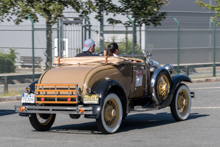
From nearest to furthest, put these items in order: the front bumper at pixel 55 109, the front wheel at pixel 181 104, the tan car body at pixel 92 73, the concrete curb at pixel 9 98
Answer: the front bumper at pixel 55 109 < the tan car body at pixel 92 73 < the front wheel at pixel 181 104 < the concrete curb at pixel 9 98

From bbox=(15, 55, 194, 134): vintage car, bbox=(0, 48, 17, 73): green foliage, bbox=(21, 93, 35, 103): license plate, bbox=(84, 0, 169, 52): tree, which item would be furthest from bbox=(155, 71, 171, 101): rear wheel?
bbox=(84, 0, 169, 52): tree

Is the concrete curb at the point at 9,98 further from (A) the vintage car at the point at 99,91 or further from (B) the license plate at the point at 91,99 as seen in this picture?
(B) the license plate at the point at 91,99

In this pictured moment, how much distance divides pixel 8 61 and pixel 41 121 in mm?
9669

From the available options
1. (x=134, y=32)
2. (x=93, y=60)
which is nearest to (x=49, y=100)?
(x=93, y=60)

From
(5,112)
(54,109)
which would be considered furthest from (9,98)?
(54,109)

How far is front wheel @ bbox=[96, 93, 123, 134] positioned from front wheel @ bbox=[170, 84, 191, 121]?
5.22 feet

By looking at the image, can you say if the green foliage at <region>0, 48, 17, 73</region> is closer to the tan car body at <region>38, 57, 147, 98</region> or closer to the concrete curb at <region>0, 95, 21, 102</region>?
the concrete curb at <region>0, 95, 21, 102</region>

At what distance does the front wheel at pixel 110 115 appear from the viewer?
8094 mm

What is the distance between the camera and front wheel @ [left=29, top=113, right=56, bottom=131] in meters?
8.73

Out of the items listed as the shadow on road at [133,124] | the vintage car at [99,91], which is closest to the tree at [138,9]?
the shadow on road at [133,124]

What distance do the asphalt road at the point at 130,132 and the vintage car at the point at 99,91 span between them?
310 millimetres

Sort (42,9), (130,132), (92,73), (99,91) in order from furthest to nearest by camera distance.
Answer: (42,9), (130,132), (92,73), (99,91)

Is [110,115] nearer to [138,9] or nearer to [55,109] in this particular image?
[55,109]

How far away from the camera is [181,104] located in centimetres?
1002
